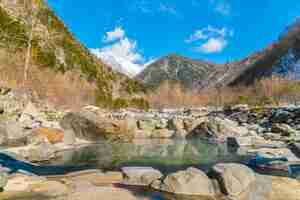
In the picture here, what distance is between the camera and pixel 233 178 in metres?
7.12

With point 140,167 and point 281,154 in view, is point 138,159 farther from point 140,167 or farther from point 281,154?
point 281,154

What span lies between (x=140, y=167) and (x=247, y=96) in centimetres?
5980

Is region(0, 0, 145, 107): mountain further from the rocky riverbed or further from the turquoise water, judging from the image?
the turquoise water

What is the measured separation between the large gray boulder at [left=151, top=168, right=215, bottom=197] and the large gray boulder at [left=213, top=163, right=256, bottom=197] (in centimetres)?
29

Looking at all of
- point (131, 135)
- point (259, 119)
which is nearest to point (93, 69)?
point (259, 119)

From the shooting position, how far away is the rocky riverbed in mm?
6773

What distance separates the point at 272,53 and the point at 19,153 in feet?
385

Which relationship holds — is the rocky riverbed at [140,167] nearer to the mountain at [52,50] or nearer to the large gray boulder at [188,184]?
the large gray boulder at [188,184]

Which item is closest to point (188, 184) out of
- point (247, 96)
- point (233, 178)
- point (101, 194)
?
point (233, 178)

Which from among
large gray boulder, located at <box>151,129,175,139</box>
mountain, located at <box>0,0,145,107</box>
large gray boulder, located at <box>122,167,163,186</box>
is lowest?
large gray boulder, located at <box>122,167,163,186</box>

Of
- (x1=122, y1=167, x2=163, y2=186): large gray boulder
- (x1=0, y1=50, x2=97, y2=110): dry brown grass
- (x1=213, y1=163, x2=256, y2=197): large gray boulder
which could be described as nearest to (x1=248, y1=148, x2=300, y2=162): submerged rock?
(x1=213, y1=163, x2=256, y2=197): large gray boulder

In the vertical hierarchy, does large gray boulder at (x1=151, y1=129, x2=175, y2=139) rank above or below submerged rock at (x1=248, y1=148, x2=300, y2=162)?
above

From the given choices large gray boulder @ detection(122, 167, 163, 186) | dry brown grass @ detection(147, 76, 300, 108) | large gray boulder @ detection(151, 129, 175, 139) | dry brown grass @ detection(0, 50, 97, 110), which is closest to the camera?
large gray boulder @ detection(122, 167, 163, 186)

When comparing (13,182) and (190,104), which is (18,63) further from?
(190,104)
